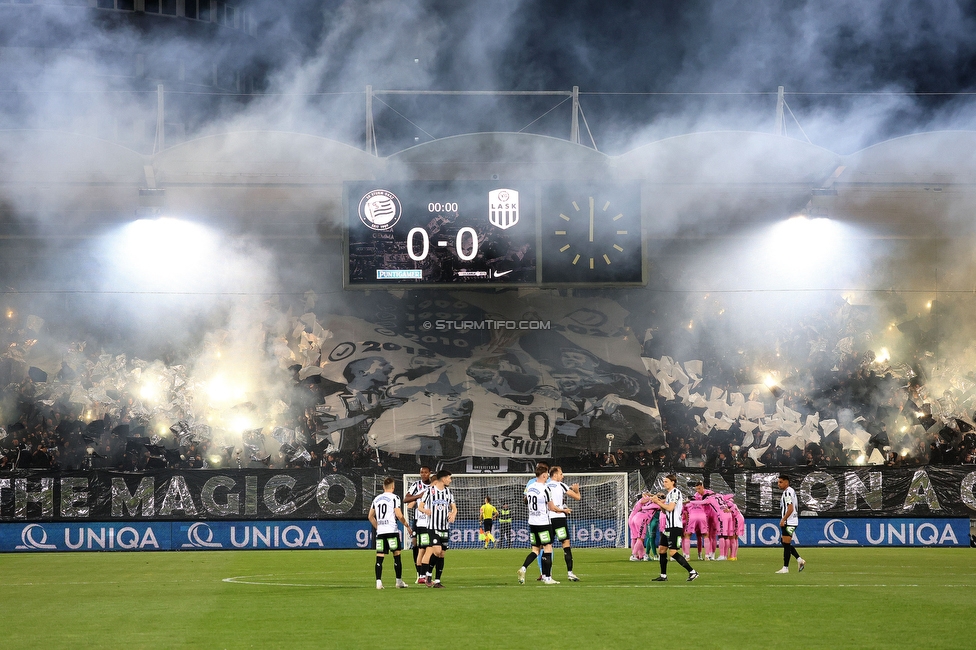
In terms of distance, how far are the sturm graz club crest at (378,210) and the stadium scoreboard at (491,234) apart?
2 centimetres

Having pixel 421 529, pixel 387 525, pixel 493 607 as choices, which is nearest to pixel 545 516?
pixel 421 529

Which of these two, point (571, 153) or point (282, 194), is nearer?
point (571, 153)

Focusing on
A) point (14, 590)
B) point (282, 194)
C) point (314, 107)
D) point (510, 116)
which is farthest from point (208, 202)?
point (14, 590)

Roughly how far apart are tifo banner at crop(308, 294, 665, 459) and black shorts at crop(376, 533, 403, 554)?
15.1 meters

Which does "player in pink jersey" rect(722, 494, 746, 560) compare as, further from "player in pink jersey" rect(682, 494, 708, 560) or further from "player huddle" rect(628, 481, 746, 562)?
"player in pink jersey" rect(682, 494, 708, 560)

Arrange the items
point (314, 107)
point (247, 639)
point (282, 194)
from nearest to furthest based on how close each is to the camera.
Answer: point (247, 639), point (314, 107), point (282, 194)

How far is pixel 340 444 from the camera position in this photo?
1180 inches

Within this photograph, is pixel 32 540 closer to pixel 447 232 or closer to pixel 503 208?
pixel 447 232

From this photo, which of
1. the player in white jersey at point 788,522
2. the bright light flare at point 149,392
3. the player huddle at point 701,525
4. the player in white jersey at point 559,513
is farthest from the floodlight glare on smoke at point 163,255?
the player in white jersey at point 788,522

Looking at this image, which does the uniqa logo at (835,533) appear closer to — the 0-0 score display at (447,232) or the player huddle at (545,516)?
the 0-0 score display at (447,232)

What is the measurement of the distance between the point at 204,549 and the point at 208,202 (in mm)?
10800

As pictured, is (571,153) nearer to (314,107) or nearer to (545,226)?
(545,226)

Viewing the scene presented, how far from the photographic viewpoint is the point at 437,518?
568 inches

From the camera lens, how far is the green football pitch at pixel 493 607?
8.92 metres
